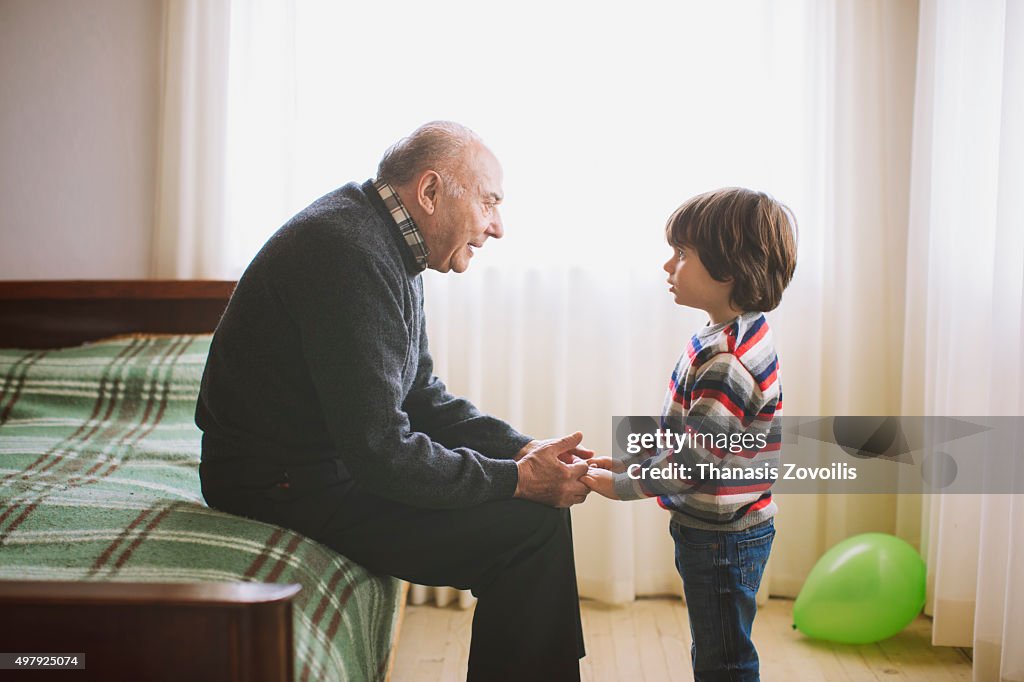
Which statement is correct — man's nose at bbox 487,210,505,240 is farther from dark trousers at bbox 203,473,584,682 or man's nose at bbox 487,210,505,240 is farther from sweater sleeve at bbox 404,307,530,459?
dark trousers at bbox 203,473,584,682

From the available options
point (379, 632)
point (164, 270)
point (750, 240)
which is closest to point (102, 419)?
point (164, 270)

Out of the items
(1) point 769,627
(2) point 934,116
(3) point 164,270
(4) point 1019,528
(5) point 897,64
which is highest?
(5) point 897,64

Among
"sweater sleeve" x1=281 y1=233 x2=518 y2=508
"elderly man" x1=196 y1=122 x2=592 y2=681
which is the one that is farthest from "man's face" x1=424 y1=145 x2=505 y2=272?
"sweater sleeve" x1=281 y1=233 x2=518 y2=508

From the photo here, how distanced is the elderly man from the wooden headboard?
1092mm

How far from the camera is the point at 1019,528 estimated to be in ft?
6.40

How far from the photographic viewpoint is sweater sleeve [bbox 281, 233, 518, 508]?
144 cm

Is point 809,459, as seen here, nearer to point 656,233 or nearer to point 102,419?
point 656,233

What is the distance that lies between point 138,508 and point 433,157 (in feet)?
2.73

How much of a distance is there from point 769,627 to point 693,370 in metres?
1.32

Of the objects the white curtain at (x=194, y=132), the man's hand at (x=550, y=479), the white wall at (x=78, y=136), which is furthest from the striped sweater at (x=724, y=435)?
the white wall at (x=78, y=136)

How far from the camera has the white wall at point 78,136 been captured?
2.81 metres

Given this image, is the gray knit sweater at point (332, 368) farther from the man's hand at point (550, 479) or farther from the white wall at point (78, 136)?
the white wall at point (78, 136)

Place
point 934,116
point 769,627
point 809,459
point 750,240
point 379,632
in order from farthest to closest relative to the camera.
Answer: point 809,459
point 769,627
point 934,116
point 379,632
point 750,240

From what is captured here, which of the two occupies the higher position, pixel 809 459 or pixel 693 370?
pixel 693 370
